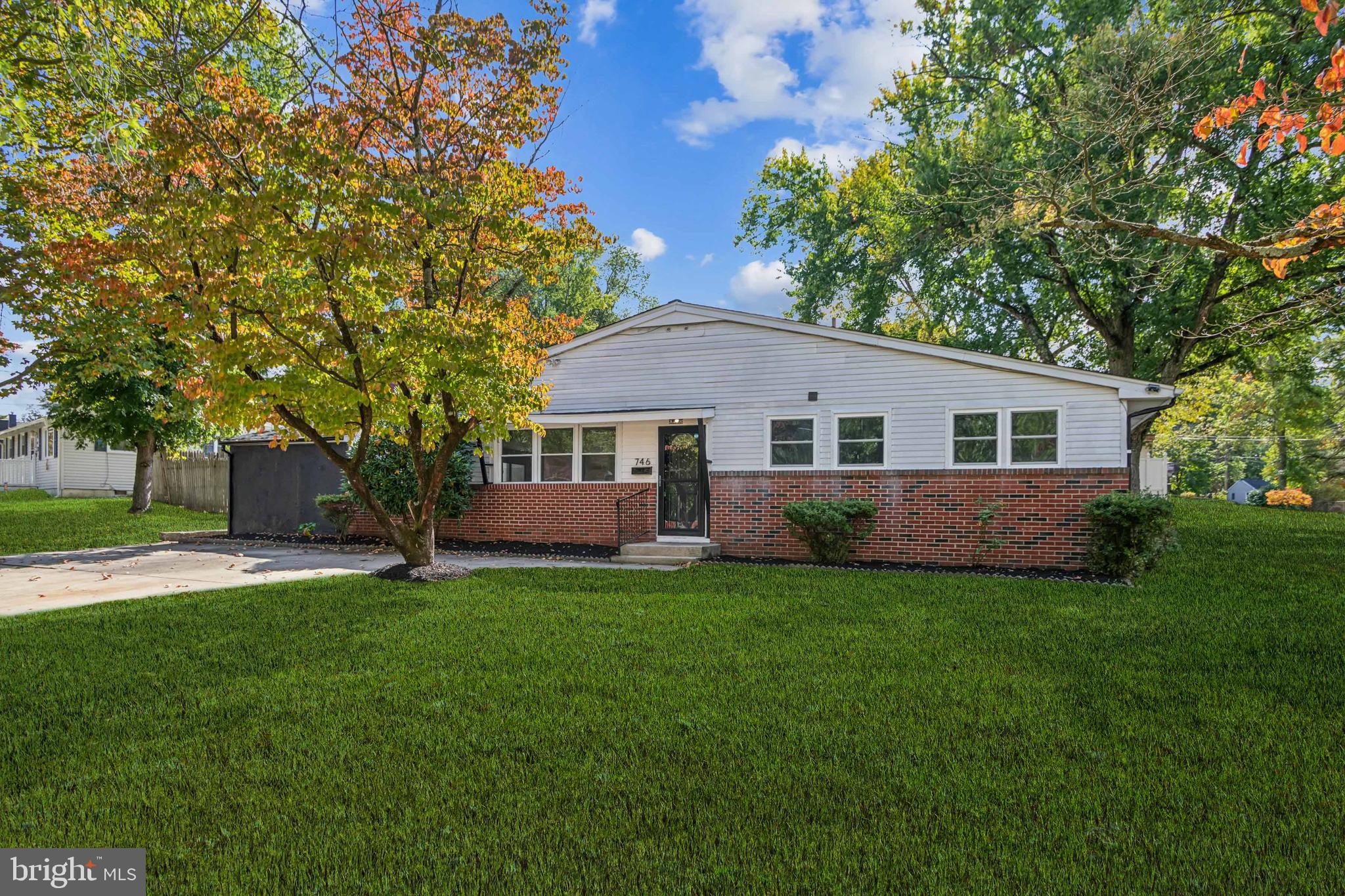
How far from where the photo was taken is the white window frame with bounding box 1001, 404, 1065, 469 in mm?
10383

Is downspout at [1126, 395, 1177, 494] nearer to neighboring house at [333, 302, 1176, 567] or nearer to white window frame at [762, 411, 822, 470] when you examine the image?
neighboring house at [333, 302, 1176, 567]

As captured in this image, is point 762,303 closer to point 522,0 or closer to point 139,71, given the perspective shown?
point 522,0

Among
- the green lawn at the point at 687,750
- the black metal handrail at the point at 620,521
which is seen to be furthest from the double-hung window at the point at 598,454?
the green lawn at the point at 687,750

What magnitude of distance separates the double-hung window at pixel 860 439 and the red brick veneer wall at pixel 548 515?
141 inches

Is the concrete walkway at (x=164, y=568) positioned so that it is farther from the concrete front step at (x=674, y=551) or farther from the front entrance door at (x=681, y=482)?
the front entrance door at (x=681, y=482)

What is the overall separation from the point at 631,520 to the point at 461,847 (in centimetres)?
1019

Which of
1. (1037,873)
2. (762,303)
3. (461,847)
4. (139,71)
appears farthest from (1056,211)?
(762,303)

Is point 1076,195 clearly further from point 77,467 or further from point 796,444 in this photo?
point 77,467

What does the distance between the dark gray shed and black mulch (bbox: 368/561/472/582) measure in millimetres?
6649

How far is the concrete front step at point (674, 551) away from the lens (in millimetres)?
11695

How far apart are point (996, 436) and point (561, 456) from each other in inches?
308

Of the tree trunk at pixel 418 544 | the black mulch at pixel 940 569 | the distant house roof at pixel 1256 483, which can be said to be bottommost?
the black mulch at pixel 940 569

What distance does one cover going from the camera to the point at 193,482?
72.5 feet

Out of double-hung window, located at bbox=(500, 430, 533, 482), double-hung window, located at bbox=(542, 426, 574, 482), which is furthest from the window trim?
double-hung window, located at bbox=(500, 430, 533, 482)
